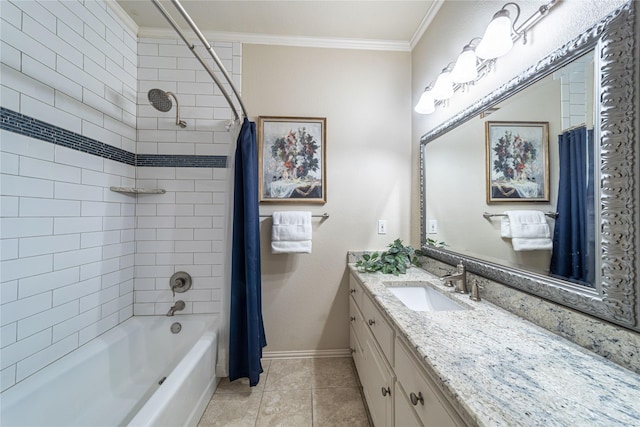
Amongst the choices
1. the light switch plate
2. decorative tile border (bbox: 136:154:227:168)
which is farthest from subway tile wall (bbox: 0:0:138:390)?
the light switch plate

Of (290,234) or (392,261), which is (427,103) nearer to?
(392,261)

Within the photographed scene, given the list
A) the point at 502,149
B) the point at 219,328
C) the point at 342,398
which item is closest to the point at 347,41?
the point at 502,149

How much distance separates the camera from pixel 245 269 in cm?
146

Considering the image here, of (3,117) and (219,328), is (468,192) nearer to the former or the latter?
(219,328)

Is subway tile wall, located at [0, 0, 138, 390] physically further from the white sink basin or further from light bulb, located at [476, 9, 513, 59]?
light bulb, located at [476, 9, 513, 59]

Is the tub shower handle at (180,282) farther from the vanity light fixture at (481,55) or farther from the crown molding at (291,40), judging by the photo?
the vanity light fixture at (481,55)

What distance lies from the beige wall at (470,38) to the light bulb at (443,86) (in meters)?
0.06

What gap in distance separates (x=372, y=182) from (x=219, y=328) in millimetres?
1533

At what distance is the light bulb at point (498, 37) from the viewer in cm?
92

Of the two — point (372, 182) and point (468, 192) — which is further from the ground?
point (372, 182)

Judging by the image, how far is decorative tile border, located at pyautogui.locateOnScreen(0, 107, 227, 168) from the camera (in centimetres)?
100

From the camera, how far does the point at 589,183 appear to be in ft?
2.25

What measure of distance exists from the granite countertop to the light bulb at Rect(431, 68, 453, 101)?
1.19 m

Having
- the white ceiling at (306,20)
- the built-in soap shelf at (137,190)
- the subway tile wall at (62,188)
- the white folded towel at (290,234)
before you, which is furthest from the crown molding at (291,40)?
the white folded towel at (290,234)
